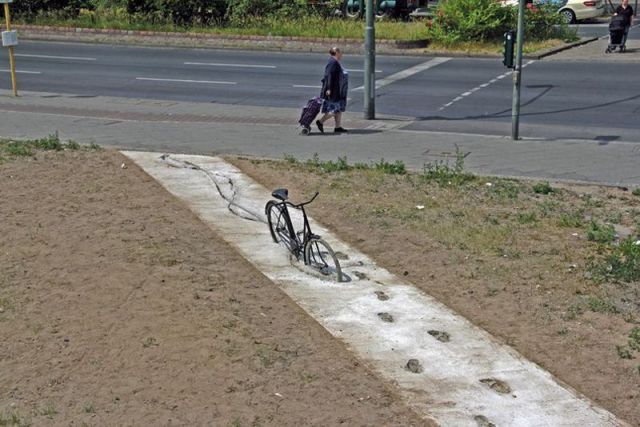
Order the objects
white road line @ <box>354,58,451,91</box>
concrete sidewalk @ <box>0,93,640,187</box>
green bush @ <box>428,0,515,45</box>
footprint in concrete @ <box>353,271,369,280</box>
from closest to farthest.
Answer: footprint in concrete @ <box>353,271,369,280</box> → concrete sidewalk @ <box>0,93,640,187</box> → white road line @ <box>354,58,451,91</box> → green bush @ <box>428,0,515,45</box>

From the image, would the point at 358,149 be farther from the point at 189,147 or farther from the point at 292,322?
the point at 292,322

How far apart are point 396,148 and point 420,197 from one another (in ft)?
13.5

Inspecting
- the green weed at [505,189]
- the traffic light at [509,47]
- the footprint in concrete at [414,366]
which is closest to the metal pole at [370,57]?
the traffic light at [509,47]

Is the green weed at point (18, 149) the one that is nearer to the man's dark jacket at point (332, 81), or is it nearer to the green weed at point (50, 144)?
the green weed at point (50, 144)

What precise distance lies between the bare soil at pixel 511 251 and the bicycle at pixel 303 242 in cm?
70

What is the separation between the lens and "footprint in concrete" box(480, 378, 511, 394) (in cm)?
783

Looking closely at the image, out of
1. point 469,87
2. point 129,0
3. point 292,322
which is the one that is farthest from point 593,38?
point 292,322

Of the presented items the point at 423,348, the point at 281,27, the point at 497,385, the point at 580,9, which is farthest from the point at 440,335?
the point at 580,9

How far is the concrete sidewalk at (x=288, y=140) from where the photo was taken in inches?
634

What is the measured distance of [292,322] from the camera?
9.03 meters

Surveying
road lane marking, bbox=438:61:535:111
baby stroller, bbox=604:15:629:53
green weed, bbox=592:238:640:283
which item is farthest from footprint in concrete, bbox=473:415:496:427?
baby stroller, bbox=604:15:629:53

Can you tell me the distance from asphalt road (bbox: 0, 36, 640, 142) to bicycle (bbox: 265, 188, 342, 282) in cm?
888

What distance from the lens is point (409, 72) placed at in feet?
91.1

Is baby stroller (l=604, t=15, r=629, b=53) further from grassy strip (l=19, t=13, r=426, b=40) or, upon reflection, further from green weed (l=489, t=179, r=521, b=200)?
green weed (l=489, t=179, r=521, b=200)
